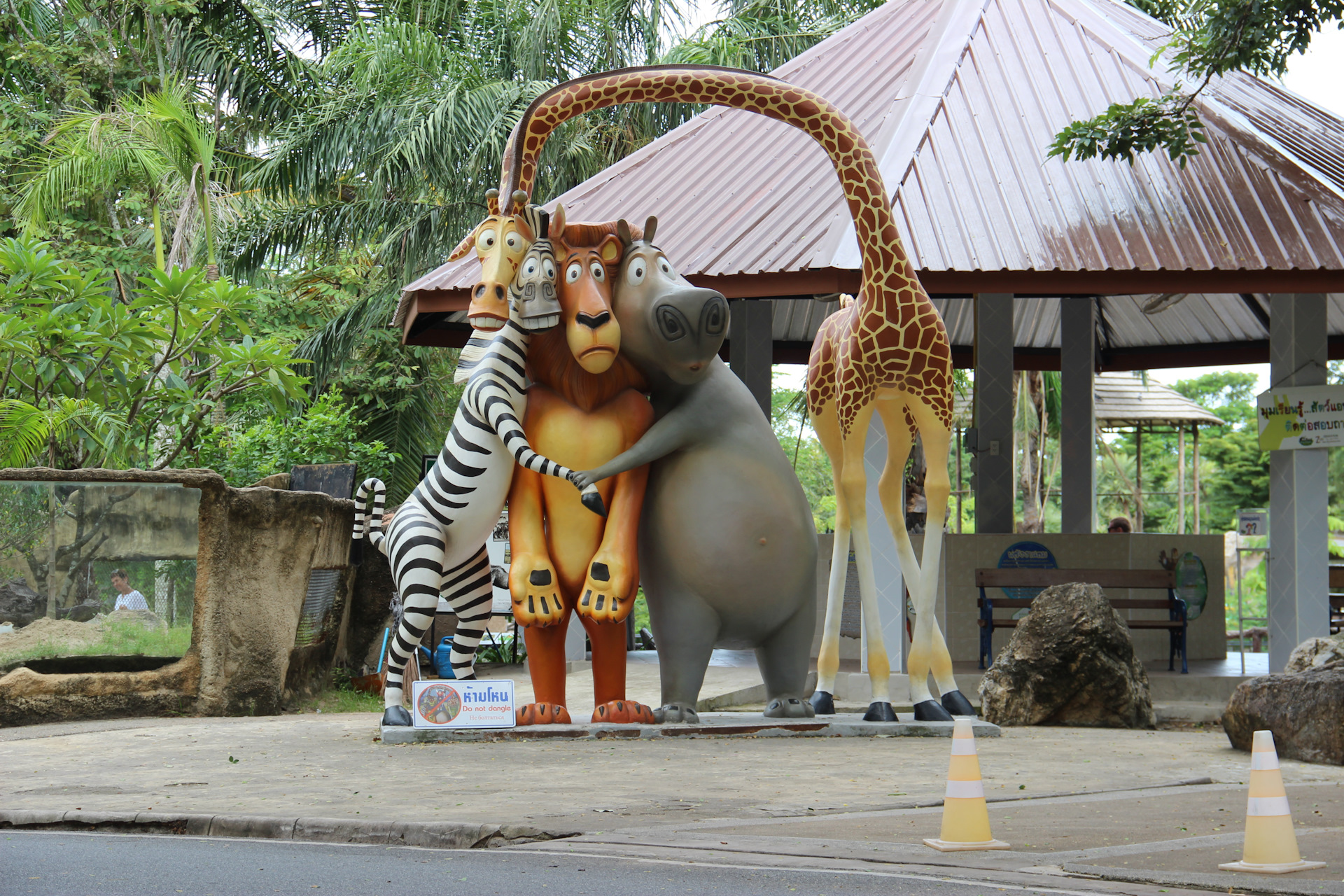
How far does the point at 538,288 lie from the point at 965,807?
4.64m

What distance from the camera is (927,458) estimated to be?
9047 millimetres

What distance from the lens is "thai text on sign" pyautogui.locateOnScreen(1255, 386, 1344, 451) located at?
38.3 feet

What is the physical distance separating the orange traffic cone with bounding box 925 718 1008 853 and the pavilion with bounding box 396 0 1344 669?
19.8 feet

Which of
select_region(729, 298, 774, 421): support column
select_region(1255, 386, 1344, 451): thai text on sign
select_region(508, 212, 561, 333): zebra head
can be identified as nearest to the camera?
select_region(508, 212, 561, 333): zebra head

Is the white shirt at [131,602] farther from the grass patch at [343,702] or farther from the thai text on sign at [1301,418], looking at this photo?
the thai text on sign at [1301,418]

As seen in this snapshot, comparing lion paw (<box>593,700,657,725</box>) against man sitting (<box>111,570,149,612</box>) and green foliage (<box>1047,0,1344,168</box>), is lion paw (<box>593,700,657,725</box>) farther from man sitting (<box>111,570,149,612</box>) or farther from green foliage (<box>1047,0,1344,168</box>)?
green foliage (<box>1047,0,1344,168</box>)

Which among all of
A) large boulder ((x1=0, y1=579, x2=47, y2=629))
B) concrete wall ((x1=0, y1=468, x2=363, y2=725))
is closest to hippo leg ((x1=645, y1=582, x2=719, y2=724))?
concrete wall ((x1=0, y1=468, x2=363, y2=725))

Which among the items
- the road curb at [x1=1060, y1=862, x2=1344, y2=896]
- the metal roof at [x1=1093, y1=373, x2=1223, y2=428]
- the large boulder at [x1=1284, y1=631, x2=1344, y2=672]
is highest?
the metal roof at [x1=1093, y1=373, x2=1223, y2=428]

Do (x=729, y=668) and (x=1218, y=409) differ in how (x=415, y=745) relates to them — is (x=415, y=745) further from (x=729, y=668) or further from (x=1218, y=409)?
(x=1218, y=409)

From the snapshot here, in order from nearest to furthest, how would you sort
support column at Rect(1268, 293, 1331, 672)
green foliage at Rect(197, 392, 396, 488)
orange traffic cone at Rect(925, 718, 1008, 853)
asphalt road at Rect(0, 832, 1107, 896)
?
asphalt road at Rect(0, 832, 1107, 896)
orange traffic cone at Rect(925, 718, 1008, 853)
support column at Rect(1268, 293, 1331, 672)
green foliage at Rect(197, 392, 396, 488)

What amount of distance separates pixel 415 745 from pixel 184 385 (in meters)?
5.70

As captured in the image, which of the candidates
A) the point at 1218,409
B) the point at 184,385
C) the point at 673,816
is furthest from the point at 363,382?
the point at 1218,409

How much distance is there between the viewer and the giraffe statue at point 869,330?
29.1 feet

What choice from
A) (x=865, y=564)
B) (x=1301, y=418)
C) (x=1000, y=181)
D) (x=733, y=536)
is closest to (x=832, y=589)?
(x=865, y=564)
